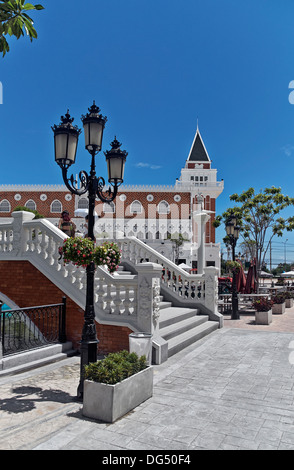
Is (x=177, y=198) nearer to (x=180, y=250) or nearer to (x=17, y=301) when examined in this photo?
(x=180, y=250)

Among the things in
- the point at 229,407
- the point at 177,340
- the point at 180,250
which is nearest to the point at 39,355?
the point at 177,340

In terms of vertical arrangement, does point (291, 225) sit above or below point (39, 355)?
above

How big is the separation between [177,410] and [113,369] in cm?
112

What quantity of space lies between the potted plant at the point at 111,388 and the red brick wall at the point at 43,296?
2371mm

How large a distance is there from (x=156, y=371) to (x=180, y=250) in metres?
42.2

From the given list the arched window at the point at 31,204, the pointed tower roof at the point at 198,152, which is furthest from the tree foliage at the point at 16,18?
the pointed tower roof at the point at 198,152

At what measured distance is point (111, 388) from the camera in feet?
14.4

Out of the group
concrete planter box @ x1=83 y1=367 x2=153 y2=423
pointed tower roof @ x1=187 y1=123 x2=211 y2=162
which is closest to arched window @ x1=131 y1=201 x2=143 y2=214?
pointed tower roof @ x1=187 y1=123 x2=211 y2=162

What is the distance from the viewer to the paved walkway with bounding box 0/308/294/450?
153 inches

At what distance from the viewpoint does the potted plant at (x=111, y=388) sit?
4406 mm

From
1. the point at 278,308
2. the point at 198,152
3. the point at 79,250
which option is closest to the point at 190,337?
the point at 79,250

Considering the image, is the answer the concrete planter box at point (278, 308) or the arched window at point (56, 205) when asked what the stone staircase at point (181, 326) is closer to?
the concrete planter box at point (278, 308)

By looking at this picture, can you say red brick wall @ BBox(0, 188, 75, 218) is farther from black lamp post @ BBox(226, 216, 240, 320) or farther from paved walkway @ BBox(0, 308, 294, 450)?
paved walkway @ BBox(0, 308, 294, 450)
